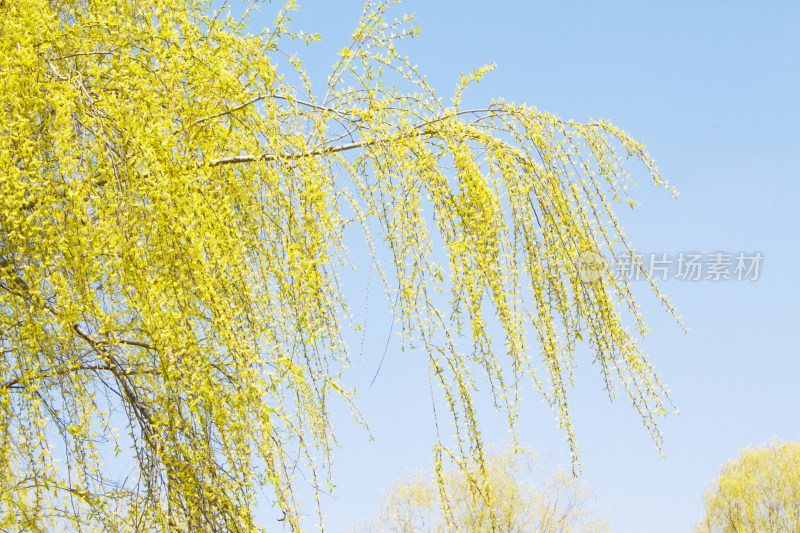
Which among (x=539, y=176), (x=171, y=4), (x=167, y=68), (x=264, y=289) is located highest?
(x=171, y=4)

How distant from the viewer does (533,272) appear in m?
2.43

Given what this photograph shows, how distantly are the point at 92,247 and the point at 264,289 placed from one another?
54 centimetres

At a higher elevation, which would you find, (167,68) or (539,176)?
(167,68)

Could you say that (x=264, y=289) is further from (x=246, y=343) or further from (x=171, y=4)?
(x=171, y=4)

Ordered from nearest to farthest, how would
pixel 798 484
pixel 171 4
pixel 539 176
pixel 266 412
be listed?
pixel 266 412 → pixel 539 176 → pixel 171 4 → pixel 798 484

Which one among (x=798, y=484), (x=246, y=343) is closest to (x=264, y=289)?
(x=246, y=343)

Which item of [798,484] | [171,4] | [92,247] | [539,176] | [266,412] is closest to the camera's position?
[266,412]

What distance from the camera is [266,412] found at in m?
1.84

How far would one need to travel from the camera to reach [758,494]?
33.3 ft

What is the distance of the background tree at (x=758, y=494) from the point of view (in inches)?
392

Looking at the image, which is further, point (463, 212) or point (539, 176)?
point (539, 176)

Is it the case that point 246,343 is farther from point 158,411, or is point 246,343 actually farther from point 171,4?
point 171,4

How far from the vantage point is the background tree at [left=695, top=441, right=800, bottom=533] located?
996 cm

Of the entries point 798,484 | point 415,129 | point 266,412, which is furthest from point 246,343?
point 798,484
